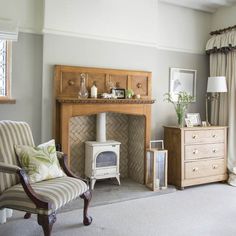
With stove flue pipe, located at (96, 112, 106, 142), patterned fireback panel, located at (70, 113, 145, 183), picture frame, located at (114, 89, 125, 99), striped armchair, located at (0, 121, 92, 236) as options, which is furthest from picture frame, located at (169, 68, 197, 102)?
striped armchair, located at (0, 121, 92, 236)

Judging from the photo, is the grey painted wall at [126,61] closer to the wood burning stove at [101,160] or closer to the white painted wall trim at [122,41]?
the white painted wall trim at [122,41]

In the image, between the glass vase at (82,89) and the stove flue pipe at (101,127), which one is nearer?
the glass vase at (82,89)

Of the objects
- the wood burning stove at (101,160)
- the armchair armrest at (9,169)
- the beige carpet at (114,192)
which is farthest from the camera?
the wood burning stove at (101,160)

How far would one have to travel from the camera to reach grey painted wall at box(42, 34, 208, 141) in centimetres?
357

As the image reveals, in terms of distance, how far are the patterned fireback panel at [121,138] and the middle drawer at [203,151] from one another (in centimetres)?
67

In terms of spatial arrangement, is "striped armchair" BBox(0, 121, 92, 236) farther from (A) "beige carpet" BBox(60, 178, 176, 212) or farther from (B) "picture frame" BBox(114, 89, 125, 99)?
(B) "picture frame" BBox(114, 89, 125, 99)

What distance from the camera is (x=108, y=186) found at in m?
3.94

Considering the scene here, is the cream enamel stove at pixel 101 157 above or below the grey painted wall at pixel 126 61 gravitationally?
below

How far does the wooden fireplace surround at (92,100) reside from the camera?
3.53 meters

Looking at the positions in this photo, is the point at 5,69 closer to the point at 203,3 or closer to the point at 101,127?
the point at 101,127

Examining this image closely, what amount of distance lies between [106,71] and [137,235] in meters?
2.19

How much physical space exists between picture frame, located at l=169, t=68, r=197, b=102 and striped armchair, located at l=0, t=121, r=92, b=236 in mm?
2404

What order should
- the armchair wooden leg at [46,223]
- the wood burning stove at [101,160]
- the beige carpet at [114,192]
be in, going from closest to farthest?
the armchair wooden leg at [46,223], the beige carpet at [114,192], the wood burning stove at [101,160]

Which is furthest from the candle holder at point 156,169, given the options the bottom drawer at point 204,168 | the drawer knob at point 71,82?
the drawer knob at point 71,82
